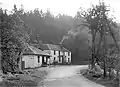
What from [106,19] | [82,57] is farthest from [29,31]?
[82,57]

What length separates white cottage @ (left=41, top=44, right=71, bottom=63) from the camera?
62094 millimetres

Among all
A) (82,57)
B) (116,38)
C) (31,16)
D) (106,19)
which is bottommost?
(82,57)

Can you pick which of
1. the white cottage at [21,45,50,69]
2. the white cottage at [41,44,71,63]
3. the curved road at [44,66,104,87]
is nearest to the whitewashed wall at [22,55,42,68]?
the white cottage at [21,45,50,69]

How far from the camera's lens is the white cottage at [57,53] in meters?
62.1

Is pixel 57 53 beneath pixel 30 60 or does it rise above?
above

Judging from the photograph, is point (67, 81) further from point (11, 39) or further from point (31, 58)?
point (31, 58)

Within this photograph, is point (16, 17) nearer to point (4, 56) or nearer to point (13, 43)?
point (13, 43)

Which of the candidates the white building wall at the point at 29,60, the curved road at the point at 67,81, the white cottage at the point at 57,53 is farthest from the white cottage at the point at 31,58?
the white cottage at the point at 57,53

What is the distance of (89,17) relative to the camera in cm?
3162

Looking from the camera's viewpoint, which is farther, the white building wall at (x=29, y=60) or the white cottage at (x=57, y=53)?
the white cottage at (x=57, y=53)

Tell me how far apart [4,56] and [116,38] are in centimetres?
1119

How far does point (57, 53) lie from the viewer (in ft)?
216

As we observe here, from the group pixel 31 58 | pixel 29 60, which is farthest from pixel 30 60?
pixel 31 58

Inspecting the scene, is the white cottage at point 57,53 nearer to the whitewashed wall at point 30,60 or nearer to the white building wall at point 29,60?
the whitewashed wall at point 30,60
